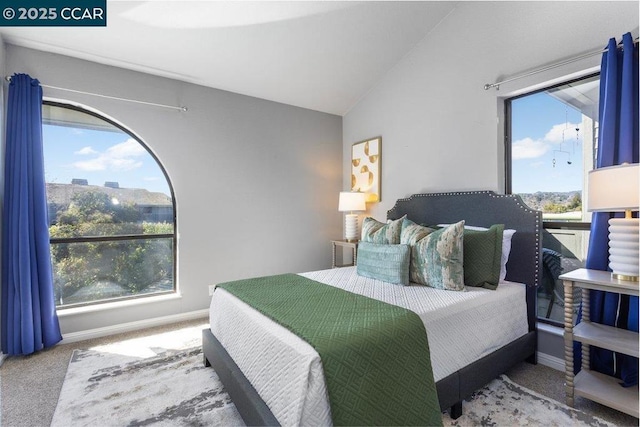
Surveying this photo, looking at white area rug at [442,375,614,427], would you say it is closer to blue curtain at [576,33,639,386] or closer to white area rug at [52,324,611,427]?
white area rug at [52,324,611,427]

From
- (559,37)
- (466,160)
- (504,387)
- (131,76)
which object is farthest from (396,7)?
(504,387)

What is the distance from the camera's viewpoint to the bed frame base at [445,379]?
1.49 m

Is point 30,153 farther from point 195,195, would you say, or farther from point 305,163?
point 305,163

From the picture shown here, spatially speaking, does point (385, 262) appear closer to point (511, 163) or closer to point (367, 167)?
point (511, 163)

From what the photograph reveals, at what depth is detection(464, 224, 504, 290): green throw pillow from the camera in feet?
7.34

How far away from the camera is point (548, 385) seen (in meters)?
2.09

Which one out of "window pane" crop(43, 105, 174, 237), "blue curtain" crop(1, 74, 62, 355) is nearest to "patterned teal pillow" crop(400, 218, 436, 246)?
"window pane" crop(43, 105, 174, 237)

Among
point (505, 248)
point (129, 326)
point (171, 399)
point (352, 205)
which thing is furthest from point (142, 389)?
point (505, 248)

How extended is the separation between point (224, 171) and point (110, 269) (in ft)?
5.00

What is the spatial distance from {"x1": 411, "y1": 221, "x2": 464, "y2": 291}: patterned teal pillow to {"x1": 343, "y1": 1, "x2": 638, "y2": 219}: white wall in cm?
84

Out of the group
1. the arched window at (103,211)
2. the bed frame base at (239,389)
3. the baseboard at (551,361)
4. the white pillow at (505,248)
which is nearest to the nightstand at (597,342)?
the baseboard at (551,361)

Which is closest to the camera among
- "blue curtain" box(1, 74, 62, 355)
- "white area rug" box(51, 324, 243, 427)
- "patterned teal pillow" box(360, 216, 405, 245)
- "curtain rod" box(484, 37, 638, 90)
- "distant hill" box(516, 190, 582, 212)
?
"white area rug" box(51, 324, 243, 427)

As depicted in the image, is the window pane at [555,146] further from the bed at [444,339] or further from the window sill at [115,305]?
the window sill at [115,305]

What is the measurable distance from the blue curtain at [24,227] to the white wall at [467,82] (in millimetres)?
3337
